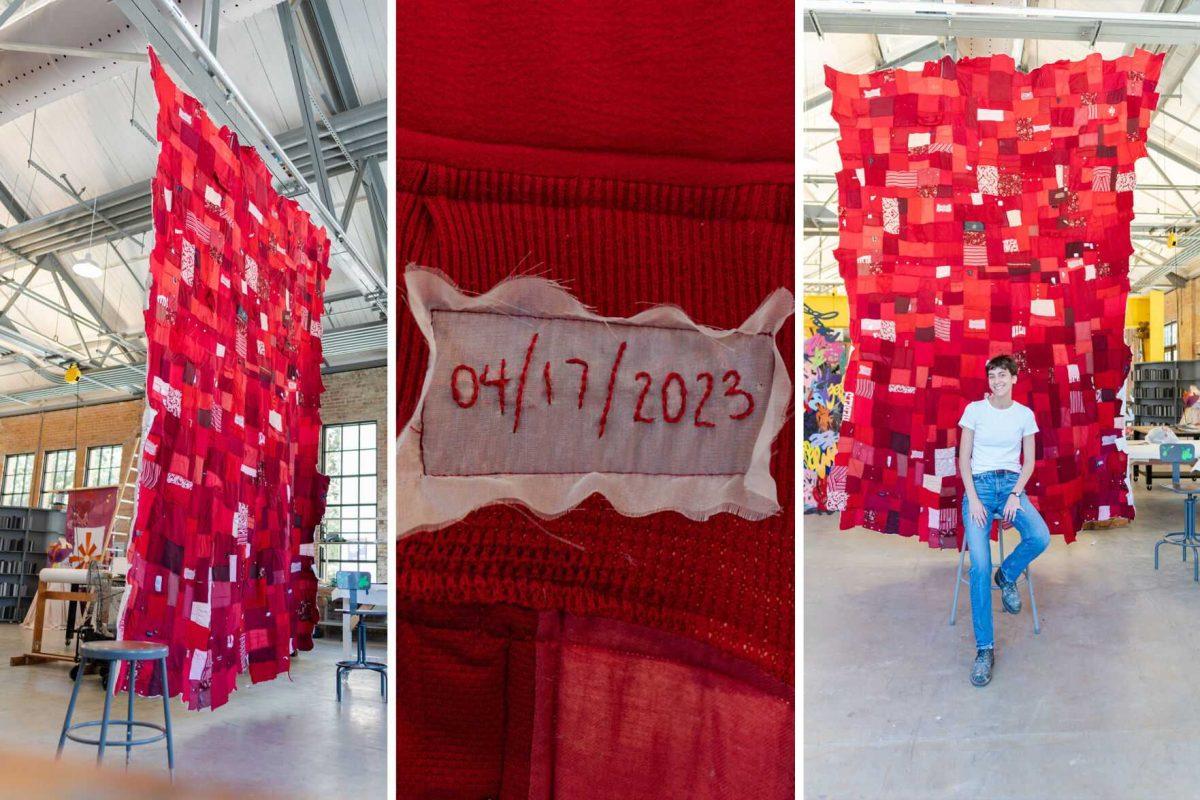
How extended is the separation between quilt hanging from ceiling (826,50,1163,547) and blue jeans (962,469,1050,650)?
0.16m

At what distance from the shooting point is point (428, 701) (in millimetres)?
896

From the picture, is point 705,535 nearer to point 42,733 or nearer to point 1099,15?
point 1099,15

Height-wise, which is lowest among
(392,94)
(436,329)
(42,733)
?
(42,733)

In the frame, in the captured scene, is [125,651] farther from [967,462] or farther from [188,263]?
[967,462]

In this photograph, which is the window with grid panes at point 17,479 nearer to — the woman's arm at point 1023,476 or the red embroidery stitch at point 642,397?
the woman's arm at point 1023,476

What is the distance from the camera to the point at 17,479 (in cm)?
1259

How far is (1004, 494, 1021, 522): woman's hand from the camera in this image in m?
2.26

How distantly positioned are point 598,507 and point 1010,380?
1.74m

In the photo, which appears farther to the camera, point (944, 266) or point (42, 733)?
point (42, 733)

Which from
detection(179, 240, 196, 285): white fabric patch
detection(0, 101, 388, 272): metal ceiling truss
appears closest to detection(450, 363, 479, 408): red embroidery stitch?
detection(179, 240, 196, 285): white fabric patch

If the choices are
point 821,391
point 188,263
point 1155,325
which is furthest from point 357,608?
point 1155,325

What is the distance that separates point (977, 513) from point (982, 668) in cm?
41

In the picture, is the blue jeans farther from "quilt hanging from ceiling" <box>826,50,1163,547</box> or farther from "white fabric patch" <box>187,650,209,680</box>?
"white fabric patch" <box>187,650,209,680</box>

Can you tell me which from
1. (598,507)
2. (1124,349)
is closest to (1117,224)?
(1124,349)
